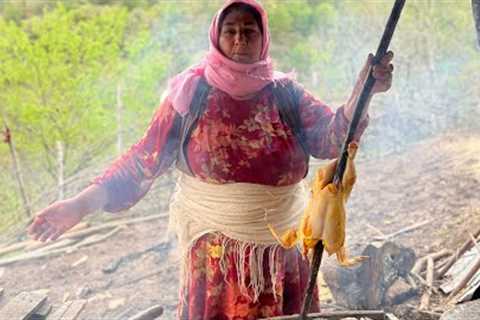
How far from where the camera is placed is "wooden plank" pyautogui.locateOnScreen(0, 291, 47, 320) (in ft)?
7.17

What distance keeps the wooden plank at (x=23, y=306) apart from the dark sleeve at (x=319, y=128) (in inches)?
56.6

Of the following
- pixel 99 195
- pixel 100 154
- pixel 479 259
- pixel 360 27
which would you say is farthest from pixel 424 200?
pixel 99 195

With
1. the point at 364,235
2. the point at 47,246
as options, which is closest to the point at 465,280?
the point at 364,235

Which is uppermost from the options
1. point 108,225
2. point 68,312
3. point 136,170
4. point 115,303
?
point 136,170

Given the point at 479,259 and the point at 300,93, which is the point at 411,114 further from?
the point at 300,93

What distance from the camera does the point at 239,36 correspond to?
1637 millimetres

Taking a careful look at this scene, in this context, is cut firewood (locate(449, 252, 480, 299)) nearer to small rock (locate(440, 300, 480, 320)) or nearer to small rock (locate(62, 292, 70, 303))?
small rock (locate(440, 300, 480, 320))

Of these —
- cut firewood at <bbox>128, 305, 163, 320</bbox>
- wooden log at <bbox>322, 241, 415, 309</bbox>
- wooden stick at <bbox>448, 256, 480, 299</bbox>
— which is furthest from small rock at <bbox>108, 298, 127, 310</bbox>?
wooden stick at <bbox>448, 256, 480, 299</bbox>

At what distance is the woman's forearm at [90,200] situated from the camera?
1666mm

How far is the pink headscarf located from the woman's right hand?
0.47 metres

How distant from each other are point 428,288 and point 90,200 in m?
2.45

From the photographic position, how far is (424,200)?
4586mm

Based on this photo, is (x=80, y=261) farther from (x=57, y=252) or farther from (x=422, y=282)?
(x=422, y=282)

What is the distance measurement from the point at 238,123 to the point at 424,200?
339 centimetres
